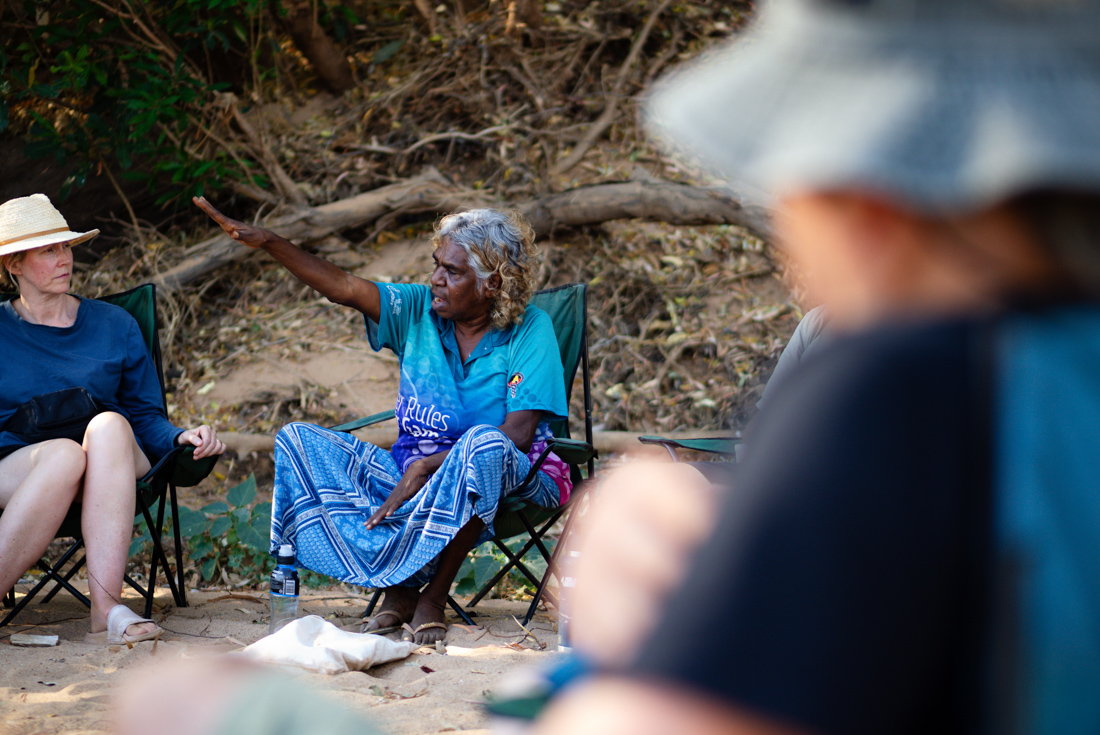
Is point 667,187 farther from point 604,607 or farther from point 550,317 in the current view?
point 604,607

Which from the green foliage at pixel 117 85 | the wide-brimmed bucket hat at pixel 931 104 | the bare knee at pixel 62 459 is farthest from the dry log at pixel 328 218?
the wide-brimmed bucket hat at pixel 931 104

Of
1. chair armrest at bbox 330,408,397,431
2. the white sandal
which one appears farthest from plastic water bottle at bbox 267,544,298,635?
chair armrest at bbox 330,408,397,431

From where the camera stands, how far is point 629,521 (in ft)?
2.23

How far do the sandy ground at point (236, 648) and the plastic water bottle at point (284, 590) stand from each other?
8cm

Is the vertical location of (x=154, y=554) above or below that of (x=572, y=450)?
below

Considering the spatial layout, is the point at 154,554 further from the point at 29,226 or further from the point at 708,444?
the point at 708,444

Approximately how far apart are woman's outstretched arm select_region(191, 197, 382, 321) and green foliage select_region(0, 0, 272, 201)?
8.46ft

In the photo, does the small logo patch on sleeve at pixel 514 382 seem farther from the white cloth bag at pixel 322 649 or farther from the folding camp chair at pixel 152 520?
the folding camp chair at pixel 152 520

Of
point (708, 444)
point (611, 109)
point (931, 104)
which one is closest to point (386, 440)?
point (708, 444)

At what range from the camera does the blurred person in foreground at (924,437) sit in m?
0.45

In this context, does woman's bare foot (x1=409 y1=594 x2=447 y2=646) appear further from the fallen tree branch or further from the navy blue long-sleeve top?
the fallen tree branch

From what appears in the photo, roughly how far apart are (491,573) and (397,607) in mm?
711

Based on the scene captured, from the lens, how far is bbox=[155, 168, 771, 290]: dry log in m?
5.45

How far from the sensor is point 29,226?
334 centimetres
